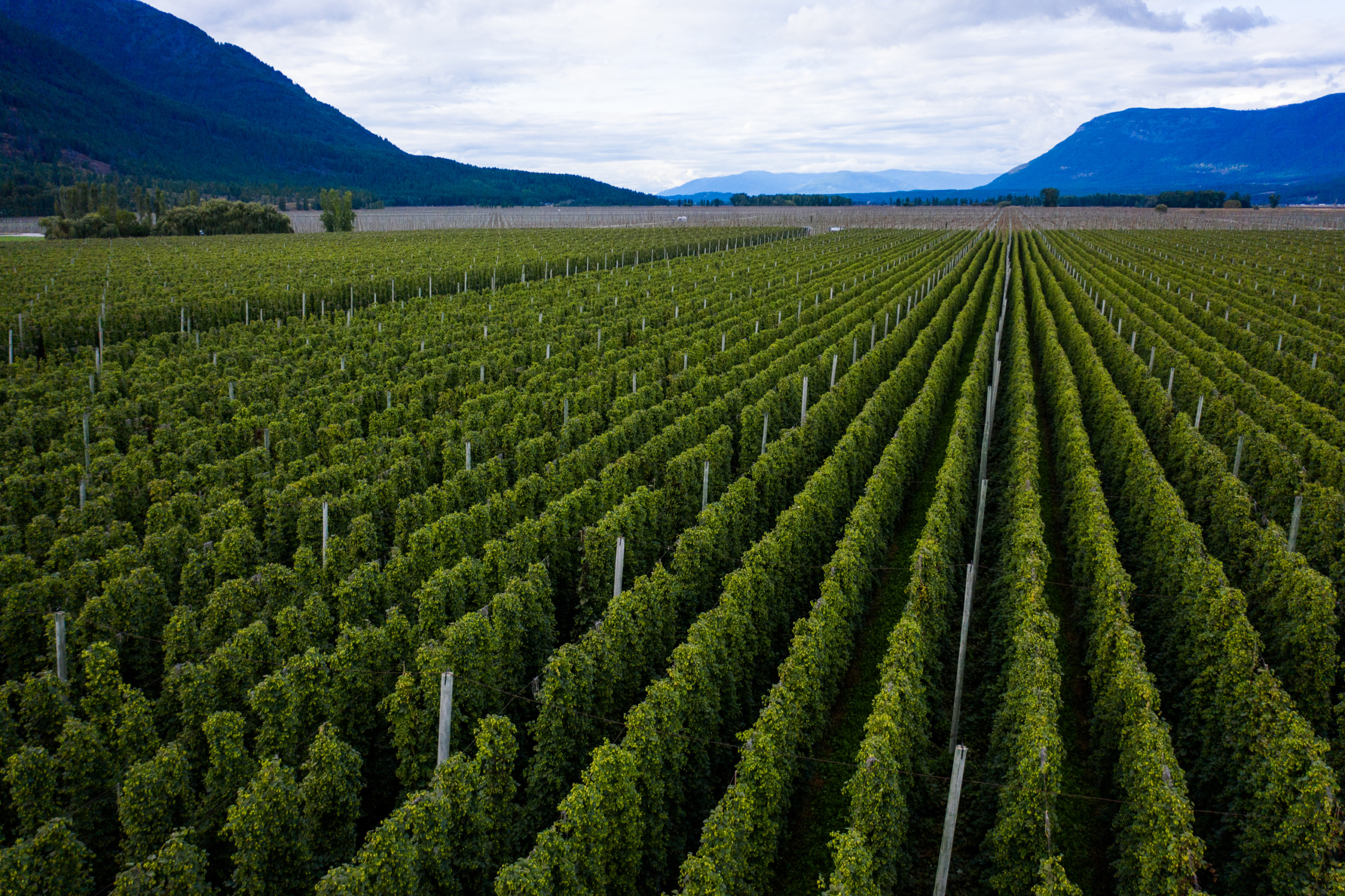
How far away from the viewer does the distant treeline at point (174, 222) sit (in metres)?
80.4

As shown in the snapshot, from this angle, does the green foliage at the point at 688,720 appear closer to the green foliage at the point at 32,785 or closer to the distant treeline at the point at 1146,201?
the green foliage at the point at 32,785

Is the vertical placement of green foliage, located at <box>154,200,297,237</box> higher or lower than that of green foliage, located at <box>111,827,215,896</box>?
higher

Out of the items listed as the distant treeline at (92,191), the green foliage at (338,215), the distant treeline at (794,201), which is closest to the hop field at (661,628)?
the green foliage at (338,215)

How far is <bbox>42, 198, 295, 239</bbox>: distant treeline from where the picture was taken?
80400 mm

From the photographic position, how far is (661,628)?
33.5 feet

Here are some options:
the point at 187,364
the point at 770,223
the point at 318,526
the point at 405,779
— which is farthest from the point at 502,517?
the point at 770,223

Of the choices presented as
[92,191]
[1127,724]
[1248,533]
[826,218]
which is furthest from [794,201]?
[1127,724]

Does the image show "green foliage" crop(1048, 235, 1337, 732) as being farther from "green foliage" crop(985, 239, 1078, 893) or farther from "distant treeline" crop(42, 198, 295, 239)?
"distant treeline" crop(42, 198, 295, 239)

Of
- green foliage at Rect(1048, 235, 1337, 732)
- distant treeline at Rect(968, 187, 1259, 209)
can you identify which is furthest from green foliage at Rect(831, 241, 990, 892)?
distant treeline at Rect(968, 187, 1259, 209)

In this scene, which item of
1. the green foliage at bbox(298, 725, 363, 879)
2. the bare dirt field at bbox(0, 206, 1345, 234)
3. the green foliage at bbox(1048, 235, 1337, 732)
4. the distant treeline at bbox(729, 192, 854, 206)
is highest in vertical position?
the distant treeline at bbox(729, 192, 854, 206)

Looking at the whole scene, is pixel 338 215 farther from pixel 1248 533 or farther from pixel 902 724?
pixel 902 724

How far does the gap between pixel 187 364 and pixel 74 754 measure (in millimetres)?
18565

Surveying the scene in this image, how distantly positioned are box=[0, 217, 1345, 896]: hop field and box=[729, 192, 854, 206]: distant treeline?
487 feet

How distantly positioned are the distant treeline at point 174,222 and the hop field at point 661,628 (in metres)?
73.1
